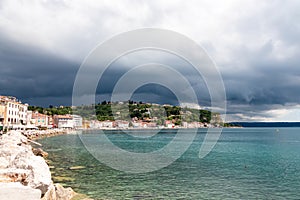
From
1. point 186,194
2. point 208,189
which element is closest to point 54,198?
point 186,194

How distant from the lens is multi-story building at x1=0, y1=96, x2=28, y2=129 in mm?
80375

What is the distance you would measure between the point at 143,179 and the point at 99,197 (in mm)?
6764

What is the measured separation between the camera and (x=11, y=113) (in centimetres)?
8669

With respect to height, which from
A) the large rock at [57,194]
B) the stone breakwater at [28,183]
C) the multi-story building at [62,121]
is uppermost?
the multi-story building at [62,121]

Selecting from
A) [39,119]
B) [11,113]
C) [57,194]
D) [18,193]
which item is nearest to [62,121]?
[39,119]

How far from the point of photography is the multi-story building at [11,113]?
80.4 metres

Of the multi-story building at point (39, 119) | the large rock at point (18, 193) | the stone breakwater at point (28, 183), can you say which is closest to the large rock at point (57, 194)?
the stone breakwater at point (28, 183)

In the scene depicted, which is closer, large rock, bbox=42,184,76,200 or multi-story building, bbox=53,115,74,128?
large rock, bbox=42,184,76,200

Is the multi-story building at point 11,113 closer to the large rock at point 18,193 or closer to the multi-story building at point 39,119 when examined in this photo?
the multi-story building at point 39,119

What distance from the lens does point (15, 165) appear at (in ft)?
54.5

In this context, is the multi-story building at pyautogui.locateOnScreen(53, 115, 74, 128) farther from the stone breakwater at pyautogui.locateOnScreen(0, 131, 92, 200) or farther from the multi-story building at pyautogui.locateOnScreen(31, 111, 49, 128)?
the stone breakwater at pyautogui.locateOnScreen(0, 131, 92, 200)

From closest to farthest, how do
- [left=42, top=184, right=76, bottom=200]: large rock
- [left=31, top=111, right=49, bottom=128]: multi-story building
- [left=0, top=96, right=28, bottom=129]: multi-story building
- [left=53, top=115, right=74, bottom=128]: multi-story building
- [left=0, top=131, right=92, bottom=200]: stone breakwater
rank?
1. [left=0, top=131, right=92, bottom=200]: stone breakwater
2. [left=42, top=184, right=76, bottom=200]: large rock
3. [left=0, top=96, right=28, bottom=129]: multi-story building
4. [left=31, top=111, right=49, bottom=128]: multi-story building
5. [left=53, top=115, right=74, bottom=128]: multi-story building

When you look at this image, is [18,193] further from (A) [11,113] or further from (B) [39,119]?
(B) [39,119]

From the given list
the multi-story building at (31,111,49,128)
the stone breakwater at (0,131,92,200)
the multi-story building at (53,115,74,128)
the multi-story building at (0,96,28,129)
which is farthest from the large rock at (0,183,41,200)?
the multi-story building at (53,115,74,128)
